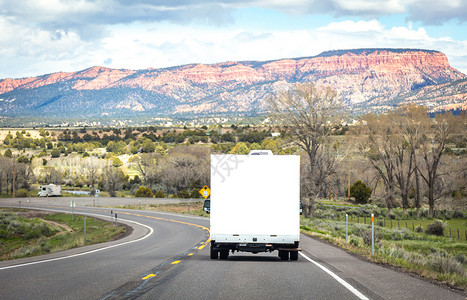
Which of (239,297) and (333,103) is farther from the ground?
(333,103)

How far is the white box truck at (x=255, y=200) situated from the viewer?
14102 mm

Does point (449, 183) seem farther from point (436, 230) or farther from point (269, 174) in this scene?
point (269, 174)

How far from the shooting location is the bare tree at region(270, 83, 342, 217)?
4466 centimetres

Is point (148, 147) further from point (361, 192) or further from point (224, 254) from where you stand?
point (224, 254)

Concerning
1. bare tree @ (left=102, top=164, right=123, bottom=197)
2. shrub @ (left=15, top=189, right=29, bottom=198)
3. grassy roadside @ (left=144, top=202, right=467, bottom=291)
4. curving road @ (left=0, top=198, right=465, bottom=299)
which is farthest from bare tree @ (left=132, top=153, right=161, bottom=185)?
curving road @ (left=0, top=198, right=465, bottom=299)

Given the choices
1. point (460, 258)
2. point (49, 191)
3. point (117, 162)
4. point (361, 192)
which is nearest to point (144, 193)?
point (49, 191)

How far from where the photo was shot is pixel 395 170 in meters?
58.5

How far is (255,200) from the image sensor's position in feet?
46.4

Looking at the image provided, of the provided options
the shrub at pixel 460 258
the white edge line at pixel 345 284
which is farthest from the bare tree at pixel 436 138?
the white edge line at pixel 345 284

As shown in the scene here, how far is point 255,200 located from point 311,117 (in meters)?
32.0

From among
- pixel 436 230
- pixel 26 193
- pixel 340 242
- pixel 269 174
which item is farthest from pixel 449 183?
pixel 26 193

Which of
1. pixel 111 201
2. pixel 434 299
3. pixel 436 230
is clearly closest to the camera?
pixel 434 299

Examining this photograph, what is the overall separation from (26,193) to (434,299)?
97424 mm

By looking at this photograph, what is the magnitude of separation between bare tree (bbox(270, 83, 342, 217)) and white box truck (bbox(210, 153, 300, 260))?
30794 mm
